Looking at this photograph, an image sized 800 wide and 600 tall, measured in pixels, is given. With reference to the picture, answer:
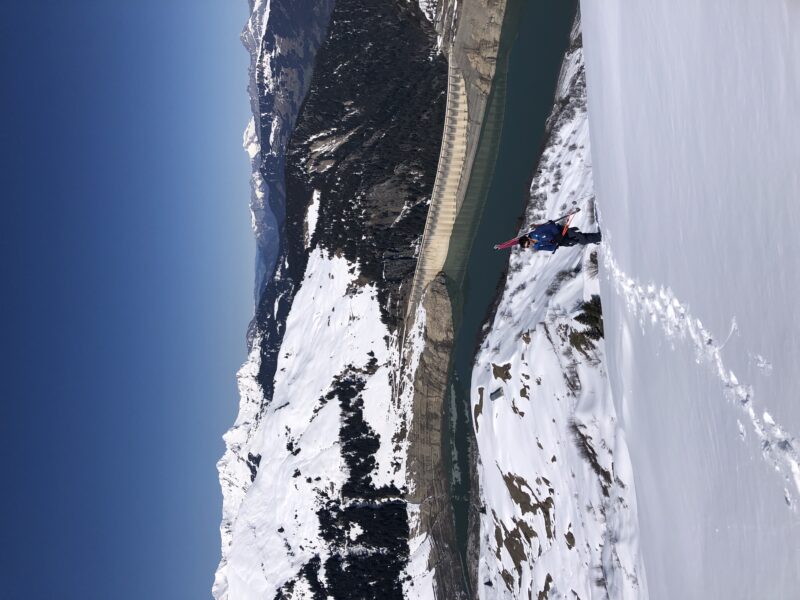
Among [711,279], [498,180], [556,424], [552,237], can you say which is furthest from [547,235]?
[498,180]

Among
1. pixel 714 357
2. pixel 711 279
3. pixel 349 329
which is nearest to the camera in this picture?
pixel 711 279

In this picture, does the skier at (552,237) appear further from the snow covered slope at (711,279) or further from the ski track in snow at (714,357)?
the ski track in snow at (714,357)

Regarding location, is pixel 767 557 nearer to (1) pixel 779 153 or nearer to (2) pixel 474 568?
(1) pixel 779 153

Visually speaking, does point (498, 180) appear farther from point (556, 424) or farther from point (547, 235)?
point (556, 424)

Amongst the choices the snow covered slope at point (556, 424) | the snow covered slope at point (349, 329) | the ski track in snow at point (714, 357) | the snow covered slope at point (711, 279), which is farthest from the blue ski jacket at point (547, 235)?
the snow covered slope at point (349, 329)

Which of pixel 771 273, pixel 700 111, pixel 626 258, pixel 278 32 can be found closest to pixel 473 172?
→ pixel 626 258
